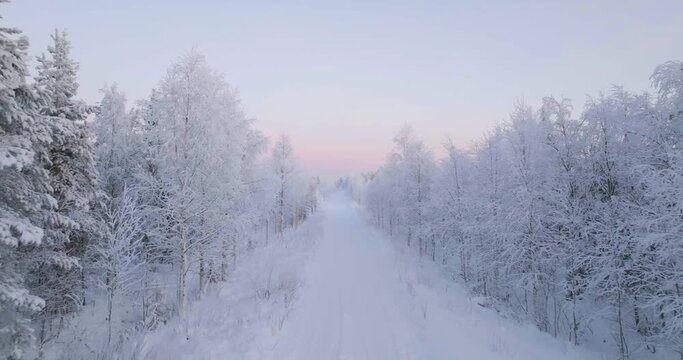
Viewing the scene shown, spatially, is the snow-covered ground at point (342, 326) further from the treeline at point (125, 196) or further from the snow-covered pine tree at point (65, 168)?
the snow-covered pine tree at point (65, 168)

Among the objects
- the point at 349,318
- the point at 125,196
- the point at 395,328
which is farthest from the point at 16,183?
the point at 395,328

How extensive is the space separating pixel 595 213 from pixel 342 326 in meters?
9.99

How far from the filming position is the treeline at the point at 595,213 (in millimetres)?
9797

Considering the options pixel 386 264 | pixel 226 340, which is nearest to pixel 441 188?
pixel 386 264

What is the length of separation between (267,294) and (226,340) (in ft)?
14.9

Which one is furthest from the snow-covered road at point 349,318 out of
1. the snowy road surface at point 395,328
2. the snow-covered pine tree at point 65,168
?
the snow-covered pine tree at point 65,168

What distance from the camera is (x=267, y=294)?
12.8 m

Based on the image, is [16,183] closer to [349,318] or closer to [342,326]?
[342,326]

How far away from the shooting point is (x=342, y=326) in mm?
10312

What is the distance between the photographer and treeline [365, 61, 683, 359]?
9.80 metres

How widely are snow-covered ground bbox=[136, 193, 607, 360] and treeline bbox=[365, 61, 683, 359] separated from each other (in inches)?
109

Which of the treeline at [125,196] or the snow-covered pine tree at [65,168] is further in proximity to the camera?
the snow-covered pine tree at [65,168]

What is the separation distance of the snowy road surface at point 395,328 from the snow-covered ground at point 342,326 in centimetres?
3

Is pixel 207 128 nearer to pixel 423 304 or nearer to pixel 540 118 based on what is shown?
pixel 423 304
